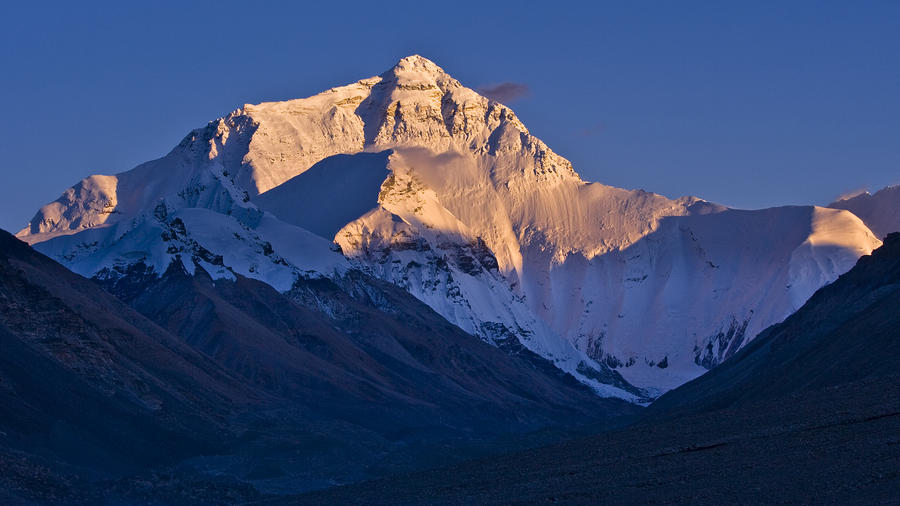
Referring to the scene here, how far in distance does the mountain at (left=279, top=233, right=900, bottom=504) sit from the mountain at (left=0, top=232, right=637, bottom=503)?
19482 millimetres

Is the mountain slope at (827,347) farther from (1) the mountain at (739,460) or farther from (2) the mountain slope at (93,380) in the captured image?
(2) the mountain slope at (93,380)

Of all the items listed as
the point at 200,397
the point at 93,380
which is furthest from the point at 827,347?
the point at 93,380

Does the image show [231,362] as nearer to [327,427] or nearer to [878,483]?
[327,427]

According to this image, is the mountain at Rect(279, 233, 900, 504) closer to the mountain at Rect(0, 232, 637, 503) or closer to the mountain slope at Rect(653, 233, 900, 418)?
the mountain slope at Rect(653, 233, 900, 418)

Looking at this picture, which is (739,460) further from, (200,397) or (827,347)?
(200,397)

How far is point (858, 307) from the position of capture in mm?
118188

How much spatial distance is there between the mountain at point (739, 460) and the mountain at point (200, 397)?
1948 cm

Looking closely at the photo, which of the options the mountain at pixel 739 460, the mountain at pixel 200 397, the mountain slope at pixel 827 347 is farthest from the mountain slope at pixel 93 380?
the mountain slope at pixel 827 347

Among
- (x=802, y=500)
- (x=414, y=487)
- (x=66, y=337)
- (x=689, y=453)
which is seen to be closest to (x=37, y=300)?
(x=66, y=337)

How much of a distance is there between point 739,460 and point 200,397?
235 feet

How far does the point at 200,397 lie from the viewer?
128 m

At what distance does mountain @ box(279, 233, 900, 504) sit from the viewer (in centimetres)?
5666

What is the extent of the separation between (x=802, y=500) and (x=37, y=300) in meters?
77.6

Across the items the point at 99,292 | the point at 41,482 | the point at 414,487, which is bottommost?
the point at 41,482
